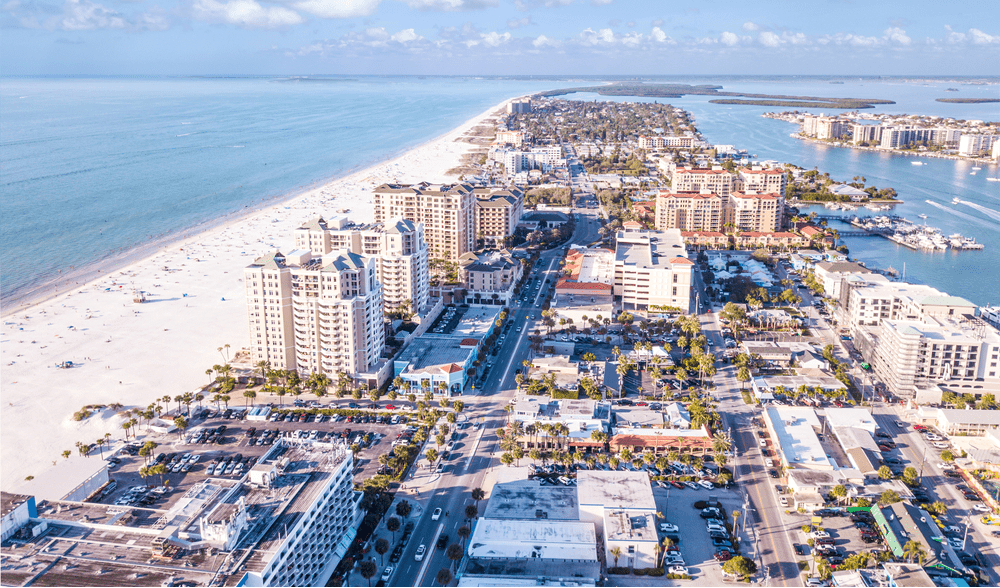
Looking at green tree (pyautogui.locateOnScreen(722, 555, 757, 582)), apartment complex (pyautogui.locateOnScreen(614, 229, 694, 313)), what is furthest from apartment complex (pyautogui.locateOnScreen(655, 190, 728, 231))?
green tree (pyautogui.locateOnScreen(722, 555, 757, 582))

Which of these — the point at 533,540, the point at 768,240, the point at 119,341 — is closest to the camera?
the point at 533,540

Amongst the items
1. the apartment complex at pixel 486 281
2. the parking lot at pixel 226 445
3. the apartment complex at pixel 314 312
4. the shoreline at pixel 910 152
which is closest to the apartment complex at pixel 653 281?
the apartment complex at pixel 486 281

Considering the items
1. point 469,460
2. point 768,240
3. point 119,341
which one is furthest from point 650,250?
point 119,341

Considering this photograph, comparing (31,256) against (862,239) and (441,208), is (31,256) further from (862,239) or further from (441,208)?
(862,239)

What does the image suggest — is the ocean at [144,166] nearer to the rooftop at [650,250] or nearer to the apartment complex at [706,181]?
the rooftop at [650,250]

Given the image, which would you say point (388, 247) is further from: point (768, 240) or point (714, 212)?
point (768, 240)
